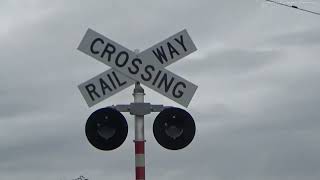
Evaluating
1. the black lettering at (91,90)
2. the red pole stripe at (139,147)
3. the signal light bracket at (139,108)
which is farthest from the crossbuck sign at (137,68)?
the red pole stripe at (139,147)

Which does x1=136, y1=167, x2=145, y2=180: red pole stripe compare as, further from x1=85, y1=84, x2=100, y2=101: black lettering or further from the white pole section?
x1=85, y1=84, x2=100, y2=101: black lettering

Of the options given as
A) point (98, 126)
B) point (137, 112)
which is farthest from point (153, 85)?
point (98, 126)

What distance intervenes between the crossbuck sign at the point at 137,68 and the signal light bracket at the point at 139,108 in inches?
7.1

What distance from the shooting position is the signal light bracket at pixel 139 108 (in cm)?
700

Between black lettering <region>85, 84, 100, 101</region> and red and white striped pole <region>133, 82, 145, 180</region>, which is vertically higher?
black lettering <region>85, 84, 100, 101</region>

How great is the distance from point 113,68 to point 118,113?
1.98ft

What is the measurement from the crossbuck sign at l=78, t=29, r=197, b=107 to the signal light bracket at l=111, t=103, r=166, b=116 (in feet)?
0.59

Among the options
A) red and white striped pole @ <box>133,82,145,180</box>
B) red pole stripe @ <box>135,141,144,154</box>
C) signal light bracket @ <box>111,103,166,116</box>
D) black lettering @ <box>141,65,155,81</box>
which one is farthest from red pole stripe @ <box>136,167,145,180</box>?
black lettering @ <box>141,65,155,81</box>

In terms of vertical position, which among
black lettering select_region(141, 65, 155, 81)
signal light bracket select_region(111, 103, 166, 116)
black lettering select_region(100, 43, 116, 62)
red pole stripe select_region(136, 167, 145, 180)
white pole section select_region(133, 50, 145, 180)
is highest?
black lettering select_region(100, 43, 116, 62)

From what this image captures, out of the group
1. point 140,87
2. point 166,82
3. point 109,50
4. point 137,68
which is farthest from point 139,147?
point 109,50

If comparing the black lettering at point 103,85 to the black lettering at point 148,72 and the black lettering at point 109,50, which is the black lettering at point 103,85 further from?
the black lettering at point 148,72

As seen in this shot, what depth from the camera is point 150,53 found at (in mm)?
7121

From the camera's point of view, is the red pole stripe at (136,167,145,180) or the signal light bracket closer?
the red pole stripe at (136,167,145,180)

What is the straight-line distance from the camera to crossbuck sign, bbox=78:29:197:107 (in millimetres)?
7004
